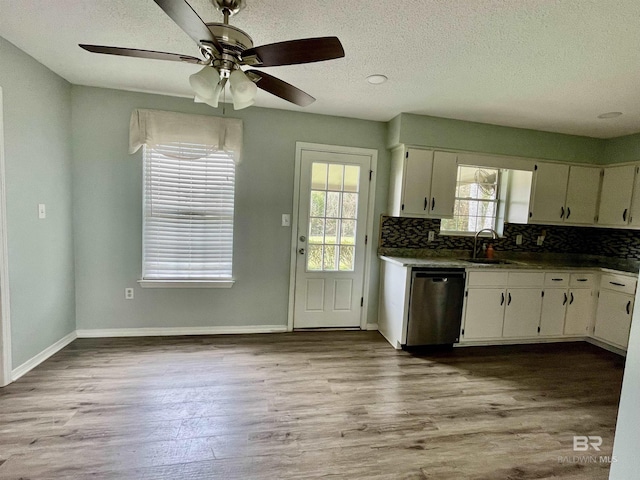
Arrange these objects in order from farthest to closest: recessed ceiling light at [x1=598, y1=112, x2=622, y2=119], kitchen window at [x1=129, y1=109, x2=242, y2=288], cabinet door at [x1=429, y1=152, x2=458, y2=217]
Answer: cabinet door at [x1=429, y1=152, x2=458, y2=217] < kitchen window at [x1=129, y1=109, x2=242, y2=288] < recessed ceiling light at [x1=598, y1=112, x2=622, y2=119]

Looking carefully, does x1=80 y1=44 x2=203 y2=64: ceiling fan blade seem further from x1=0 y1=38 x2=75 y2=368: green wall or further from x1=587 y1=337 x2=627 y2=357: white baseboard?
x1=587 y1=337 x2=627 y2=357: white baseboard

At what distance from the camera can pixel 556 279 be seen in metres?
3.31

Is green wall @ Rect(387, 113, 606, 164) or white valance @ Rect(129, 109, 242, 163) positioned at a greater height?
green wall @ Rect(387, 113, 606, 164)

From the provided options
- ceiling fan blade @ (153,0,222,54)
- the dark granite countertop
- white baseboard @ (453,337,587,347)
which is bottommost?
white baseboard @ (453,337,587,347)

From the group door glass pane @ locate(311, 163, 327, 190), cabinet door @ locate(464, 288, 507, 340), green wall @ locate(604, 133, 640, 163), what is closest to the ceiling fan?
door glass pane @ locate(311, 163, 327, 190)

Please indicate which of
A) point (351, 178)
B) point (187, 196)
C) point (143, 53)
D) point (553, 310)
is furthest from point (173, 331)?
point (553, 310)

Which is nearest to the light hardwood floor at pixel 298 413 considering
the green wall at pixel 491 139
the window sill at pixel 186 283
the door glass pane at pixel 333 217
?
the window sill at pixel 186 283

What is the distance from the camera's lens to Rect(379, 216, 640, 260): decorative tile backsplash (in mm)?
3568

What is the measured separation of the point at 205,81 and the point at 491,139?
10.2ft

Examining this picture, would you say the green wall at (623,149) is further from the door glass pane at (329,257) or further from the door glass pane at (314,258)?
the door glass pane at (314,258)

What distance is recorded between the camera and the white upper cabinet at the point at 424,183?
3234mm

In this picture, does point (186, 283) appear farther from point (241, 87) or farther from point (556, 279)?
point (556, 279)

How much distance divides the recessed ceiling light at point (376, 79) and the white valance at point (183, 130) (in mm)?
1357

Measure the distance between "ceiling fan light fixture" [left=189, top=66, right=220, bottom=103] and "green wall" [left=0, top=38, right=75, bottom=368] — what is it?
1674 millimetres
